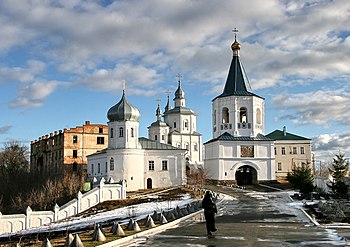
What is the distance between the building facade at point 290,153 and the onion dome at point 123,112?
839 inches

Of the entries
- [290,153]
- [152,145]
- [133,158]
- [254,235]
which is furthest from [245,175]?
[254,235]

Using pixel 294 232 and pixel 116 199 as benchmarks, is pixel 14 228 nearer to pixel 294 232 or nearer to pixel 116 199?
pixel 116 199

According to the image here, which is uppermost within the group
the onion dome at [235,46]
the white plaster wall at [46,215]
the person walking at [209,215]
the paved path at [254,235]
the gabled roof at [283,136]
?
the onion dome at [235,46]

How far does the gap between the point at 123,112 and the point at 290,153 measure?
80.1 feet

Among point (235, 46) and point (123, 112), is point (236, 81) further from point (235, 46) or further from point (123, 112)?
point (123, 112)

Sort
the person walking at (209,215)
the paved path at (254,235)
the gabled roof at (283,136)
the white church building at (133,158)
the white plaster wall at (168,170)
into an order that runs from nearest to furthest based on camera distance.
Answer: the paved path at (254,235)
the person walking at (209,215)
the white church building at (133,158)
the white plaster wall at (168,170)
the gabled roof at (283,136)

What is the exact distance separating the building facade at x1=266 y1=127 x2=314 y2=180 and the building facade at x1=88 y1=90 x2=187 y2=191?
1642 centimetres

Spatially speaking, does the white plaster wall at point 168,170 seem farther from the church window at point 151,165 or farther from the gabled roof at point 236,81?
the gabled roof at point 236,81

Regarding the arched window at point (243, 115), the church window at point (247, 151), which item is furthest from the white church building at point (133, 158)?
the arched window at point (243, 115)

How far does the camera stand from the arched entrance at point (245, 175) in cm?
5744

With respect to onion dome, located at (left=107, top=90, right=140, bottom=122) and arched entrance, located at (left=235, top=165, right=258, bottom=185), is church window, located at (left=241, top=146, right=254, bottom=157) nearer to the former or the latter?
arched entrance, located at (left=235, top=165, right=258, bottom=185)

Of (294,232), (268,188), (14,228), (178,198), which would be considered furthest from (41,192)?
(294,232)

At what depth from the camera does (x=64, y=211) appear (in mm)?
39938

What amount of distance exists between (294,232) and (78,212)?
27879 millimetres
